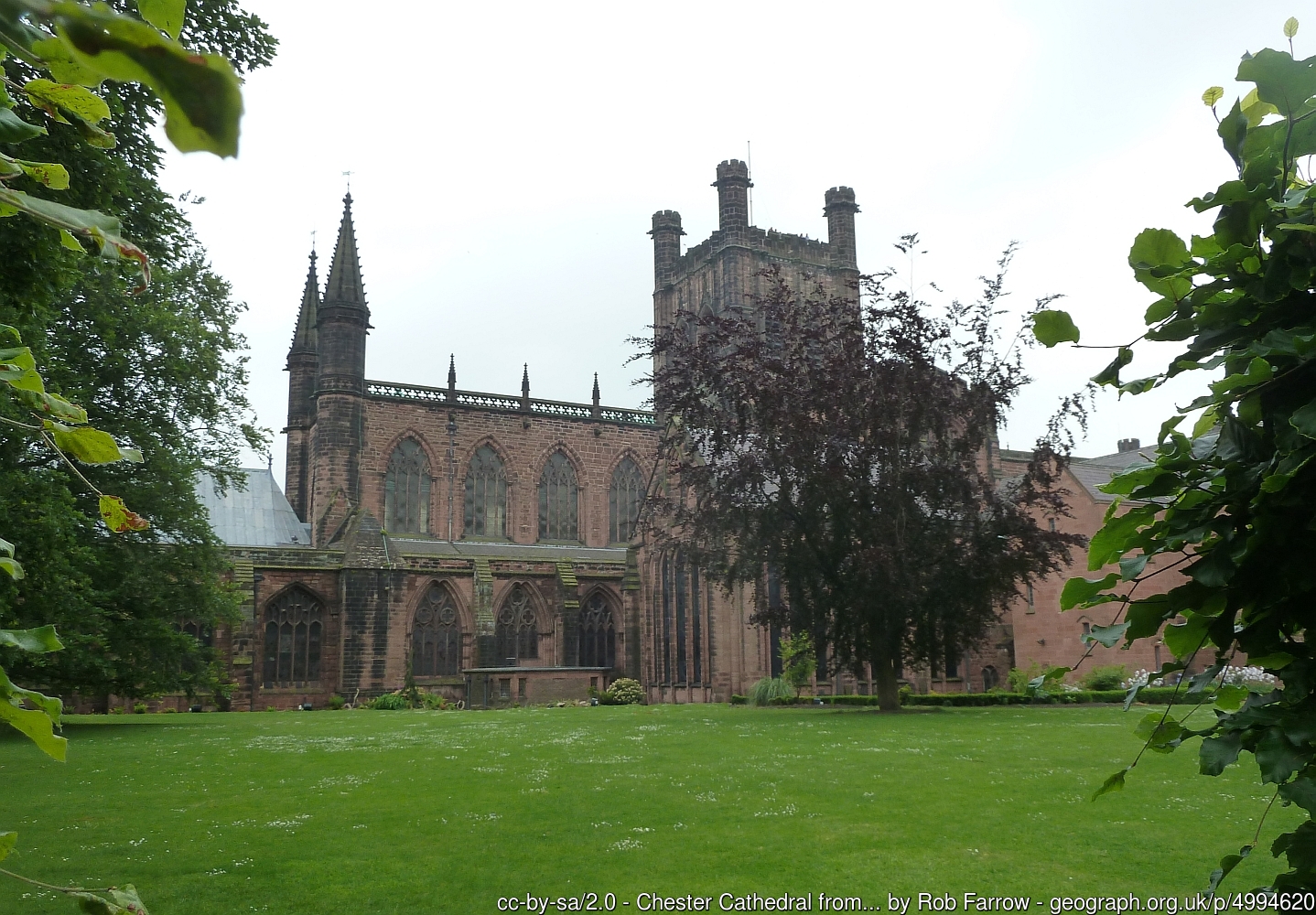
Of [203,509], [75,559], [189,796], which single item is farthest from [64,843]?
[203,509]

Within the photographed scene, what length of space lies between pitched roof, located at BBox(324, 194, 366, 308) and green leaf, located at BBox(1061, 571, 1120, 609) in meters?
42.8

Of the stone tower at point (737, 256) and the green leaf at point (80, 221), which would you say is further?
the stone tower at point (737, 256)

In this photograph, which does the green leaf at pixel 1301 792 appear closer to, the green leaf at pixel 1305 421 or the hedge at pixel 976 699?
the green leaf at pixel 1305 421

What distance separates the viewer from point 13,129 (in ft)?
3.92

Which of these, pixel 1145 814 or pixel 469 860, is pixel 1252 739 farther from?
pixel 1145 814

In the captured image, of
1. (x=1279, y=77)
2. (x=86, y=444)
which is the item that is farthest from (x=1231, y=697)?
(x=86, y=444)

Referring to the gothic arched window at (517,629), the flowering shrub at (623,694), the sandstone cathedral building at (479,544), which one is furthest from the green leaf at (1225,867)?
the gothic arched window at (517,629)

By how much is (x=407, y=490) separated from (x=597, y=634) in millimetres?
10571

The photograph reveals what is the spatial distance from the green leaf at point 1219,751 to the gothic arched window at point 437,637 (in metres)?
36.9

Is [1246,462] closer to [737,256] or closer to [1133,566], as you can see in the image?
[1133,566]

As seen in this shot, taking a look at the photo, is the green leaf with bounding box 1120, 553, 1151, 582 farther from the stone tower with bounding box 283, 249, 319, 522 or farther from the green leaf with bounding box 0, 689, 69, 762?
the stone tower with bounding box 283, 249, 319, 522

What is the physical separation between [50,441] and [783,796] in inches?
353

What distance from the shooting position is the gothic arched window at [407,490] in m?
43.2

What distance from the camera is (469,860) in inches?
284
